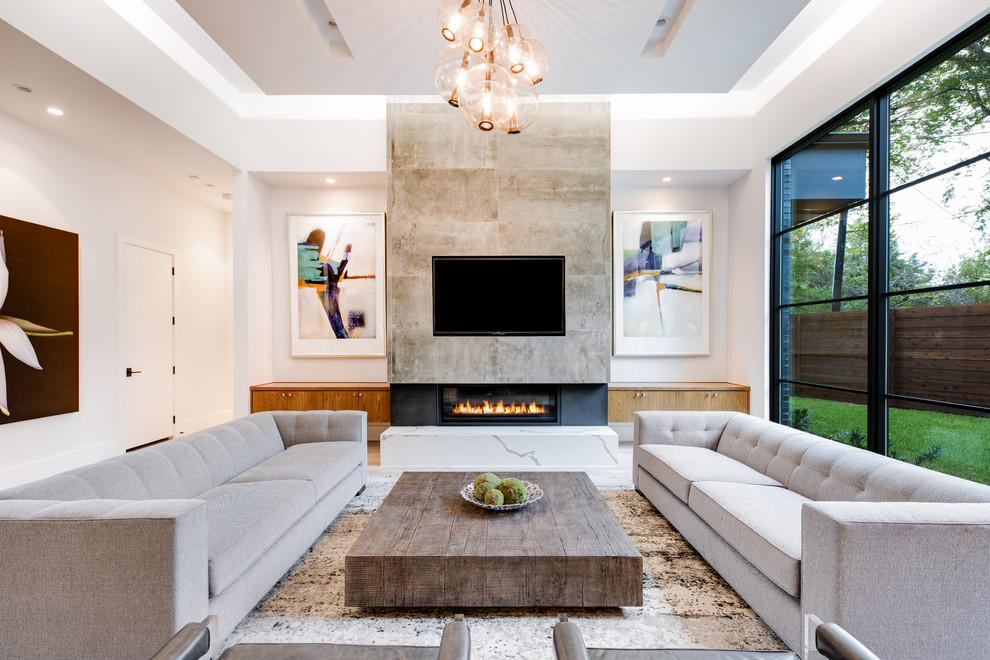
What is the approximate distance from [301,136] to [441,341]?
2.44 metres

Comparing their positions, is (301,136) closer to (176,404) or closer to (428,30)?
(428,30)

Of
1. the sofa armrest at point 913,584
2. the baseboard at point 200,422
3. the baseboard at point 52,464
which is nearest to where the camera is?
the sofa armrest at point 913,584

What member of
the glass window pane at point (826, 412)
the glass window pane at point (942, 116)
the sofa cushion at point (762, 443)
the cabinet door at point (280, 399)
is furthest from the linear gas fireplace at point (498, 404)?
the glass window pane at point (942, 116)

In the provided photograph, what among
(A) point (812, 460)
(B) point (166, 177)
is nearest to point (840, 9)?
(A) point (812, 460)

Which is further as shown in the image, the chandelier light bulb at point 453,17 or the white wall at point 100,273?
the white wall at point 100,273

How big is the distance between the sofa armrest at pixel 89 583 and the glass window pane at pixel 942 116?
4.11 m

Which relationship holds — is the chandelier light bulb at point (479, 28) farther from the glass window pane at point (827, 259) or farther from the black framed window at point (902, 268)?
the glass window pane at point (827, 259)

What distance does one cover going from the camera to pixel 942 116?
2727 millimetres

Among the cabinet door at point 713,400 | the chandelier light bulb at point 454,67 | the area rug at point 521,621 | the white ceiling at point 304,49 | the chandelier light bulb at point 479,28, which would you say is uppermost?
the white ceiling at point 304,49

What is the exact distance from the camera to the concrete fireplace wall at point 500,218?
428 cm

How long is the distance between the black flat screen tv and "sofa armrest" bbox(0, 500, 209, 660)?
3.06 meters

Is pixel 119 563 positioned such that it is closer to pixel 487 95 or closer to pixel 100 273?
pixel 487 95

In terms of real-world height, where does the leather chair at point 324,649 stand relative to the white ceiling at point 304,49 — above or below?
below

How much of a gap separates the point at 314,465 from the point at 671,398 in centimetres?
341
